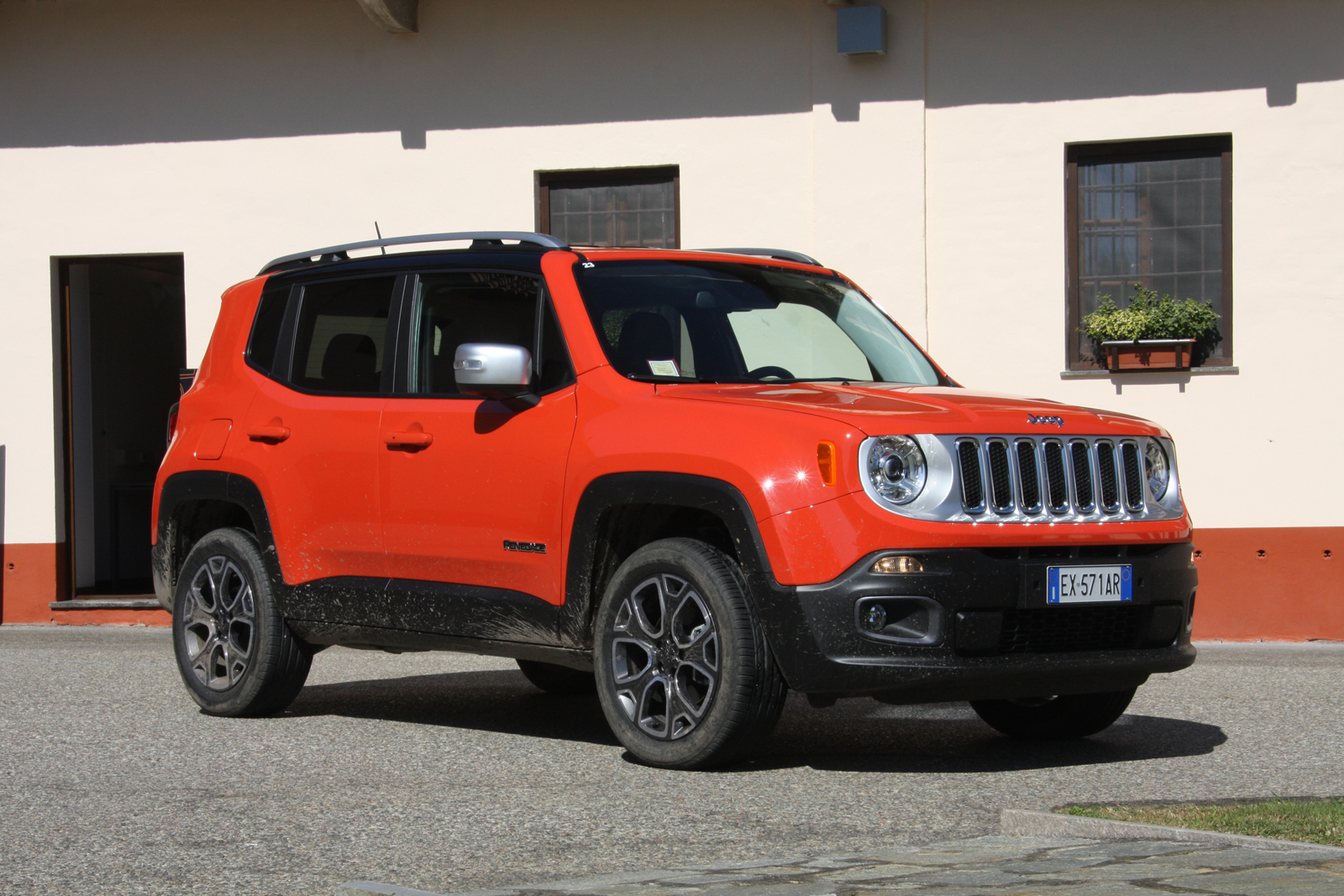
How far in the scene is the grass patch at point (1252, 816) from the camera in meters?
4.72

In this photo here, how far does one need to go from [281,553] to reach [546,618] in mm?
1660

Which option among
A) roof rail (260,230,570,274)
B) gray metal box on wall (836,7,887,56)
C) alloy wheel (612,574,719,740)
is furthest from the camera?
gray metal box on wall (836,7,887,56)

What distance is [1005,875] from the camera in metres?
4.23

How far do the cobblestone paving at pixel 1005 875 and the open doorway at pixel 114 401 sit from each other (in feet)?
36.7

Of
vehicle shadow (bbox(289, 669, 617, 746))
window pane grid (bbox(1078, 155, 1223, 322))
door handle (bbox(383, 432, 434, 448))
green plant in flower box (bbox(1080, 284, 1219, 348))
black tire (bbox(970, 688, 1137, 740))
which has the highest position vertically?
window pane grid (bbox(1078, 155, 1223, 322))

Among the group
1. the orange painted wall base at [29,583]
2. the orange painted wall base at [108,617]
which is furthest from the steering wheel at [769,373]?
the orange painted wall base at [29,583]

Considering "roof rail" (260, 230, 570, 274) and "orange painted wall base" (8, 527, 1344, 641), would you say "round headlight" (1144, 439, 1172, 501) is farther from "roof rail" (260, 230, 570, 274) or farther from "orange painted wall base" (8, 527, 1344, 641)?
"orange painted wall base" (8, 527, 1344, 641)

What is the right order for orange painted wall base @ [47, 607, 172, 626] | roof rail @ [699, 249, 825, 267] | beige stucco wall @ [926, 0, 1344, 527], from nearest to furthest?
roof rail @ [699, 249, 825, 267], beige stucco wall @ [926, 0, 1344, 527], orange painted wall base @ [47, 607, 172, 626]

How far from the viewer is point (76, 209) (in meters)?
14.4

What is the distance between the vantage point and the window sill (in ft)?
40.1

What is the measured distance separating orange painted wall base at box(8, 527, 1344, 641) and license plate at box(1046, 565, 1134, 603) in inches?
241

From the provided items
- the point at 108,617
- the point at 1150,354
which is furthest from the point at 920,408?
the point at 108,617

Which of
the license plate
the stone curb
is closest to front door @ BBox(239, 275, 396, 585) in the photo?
the license plate

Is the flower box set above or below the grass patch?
above
